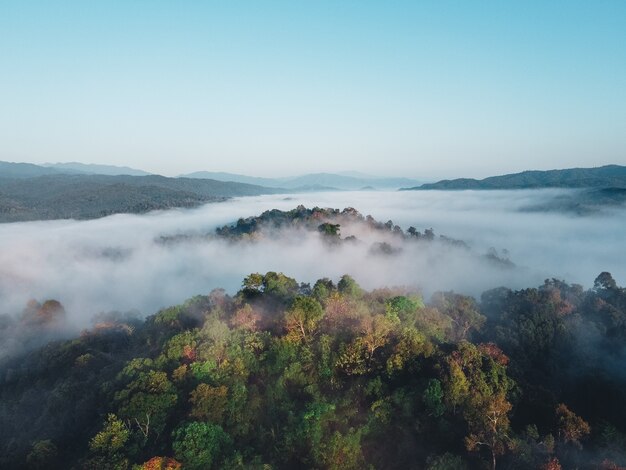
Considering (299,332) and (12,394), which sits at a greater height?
(299,332)

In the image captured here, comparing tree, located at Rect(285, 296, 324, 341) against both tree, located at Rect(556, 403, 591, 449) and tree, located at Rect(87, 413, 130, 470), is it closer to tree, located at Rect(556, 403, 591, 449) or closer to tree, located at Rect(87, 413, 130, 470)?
tree, located at Rect(87, 413, 130, 470)

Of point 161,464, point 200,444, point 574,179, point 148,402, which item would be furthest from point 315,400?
point 574,179

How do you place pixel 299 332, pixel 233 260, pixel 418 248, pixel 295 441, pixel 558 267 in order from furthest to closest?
1. pixel 558 267
2. pixel 233 260
3. pixel 418 248
4. pixel 299 332
5. pixel 295 441

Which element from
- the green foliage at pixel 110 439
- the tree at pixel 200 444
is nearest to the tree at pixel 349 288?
the tree at pixel 200 444

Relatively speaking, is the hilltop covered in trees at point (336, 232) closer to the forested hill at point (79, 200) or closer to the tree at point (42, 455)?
the tree at point (42, 455)

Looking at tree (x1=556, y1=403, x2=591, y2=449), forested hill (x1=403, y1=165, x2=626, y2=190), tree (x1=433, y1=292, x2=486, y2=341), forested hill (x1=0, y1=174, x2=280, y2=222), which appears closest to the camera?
tree (x1=556, y1=403, x2=591, y2=449)

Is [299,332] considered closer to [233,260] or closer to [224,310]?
[224,310]

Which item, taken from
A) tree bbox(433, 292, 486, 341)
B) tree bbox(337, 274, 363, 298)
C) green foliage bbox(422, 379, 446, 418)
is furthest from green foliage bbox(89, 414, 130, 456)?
tree bbox(433, 292, 486, 341)

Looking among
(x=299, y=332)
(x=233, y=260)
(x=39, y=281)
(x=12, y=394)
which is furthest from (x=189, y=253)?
(x=299, y=332)

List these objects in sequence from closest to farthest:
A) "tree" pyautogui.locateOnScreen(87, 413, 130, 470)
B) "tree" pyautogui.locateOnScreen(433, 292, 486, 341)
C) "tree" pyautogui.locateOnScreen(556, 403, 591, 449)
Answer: "tree" pyautogui.locateOnScreen(87, 413, 130, 470) → "tree" pyautogui.locateOnScreen(556, 403, 591, 449) → "tree" pyautogui.locateOnScreen(433, 292, 486, 341)
